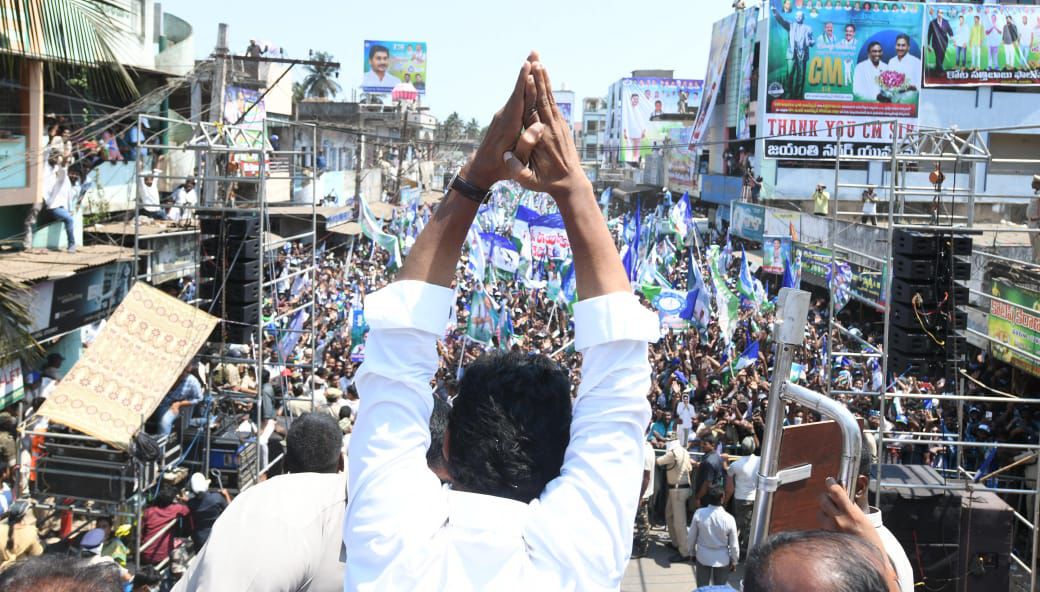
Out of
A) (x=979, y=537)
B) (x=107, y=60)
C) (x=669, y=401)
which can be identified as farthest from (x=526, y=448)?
(x=669, y=401)

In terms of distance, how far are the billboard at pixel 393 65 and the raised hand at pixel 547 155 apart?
64.8 metres

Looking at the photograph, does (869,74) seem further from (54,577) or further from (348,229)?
(54,577)

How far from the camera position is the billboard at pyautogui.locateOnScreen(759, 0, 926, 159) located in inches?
1415

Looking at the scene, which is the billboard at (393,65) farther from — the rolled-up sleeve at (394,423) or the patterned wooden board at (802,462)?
the rolled-up sleeve at (394,423)

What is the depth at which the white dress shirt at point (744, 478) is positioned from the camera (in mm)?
8430

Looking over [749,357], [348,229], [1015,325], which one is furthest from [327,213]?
→ [1015,325]

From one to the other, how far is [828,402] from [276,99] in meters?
29.4

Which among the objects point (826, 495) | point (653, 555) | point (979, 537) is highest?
point (826, 495)

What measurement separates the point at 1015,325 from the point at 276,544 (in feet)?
36.9

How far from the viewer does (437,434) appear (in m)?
2.80

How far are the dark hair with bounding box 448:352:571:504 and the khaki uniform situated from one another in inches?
314

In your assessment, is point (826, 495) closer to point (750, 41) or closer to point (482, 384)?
point (482, 384)

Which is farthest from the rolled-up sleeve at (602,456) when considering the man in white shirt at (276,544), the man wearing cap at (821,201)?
the man wearing cap at (821,201)

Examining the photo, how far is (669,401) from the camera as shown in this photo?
46.0 ft
